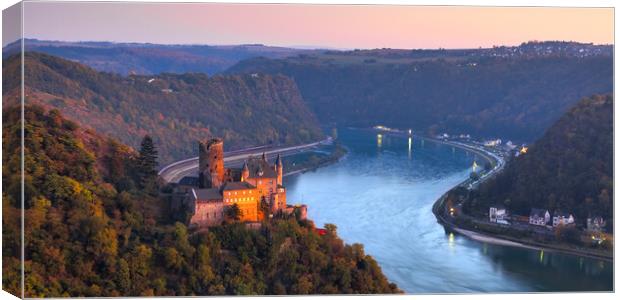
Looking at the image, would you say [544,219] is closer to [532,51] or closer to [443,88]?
[532,51]

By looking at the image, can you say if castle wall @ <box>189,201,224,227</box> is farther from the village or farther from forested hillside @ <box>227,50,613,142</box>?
forested hillside @ <box>227,50,613,142</box>

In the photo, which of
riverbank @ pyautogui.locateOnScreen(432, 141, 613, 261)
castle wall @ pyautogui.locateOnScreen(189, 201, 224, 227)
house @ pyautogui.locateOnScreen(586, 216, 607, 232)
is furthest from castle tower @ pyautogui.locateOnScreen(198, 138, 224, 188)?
house @ pyautogui.locateOnScreen(586, 216, 607, 232)

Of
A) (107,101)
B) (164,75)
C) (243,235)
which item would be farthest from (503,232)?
(164,75)

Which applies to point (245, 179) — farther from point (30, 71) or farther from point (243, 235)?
point (30, 71)

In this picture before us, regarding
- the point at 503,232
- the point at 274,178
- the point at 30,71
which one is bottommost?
the point at 503,232

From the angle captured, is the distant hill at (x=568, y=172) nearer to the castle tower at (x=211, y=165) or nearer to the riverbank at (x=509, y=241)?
the riverbank at (x=509, y=241)
